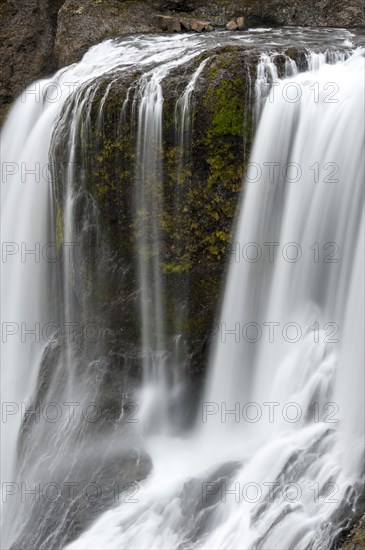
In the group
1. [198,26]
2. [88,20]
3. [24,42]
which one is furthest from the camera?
[24,42]

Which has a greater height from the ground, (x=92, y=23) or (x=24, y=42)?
(x=92, y=23)

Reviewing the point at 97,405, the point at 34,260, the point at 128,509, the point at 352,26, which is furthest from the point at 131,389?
the point at 352,26

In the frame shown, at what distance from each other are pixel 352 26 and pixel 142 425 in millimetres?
5874

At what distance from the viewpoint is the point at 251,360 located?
642 cm

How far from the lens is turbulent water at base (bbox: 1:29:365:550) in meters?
5.43

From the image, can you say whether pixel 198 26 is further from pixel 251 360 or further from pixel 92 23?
pixel 251 360

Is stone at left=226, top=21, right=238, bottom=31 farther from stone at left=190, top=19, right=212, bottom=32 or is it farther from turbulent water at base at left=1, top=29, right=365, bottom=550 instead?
turbulent water at base at left=1, top=29, right=365, bottom=550

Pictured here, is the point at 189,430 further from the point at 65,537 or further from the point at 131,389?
the point at 65,537

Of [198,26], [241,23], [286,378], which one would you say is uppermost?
[241,23]

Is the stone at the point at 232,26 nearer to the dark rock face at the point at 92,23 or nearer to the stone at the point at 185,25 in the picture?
the stone at the point at 185,25

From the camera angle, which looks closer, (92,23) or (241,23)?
(241,23)

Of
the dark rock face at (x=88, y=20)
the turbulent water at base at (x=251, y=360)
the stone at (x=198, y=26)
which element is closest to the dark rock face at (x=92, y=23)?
the dark rock face at (x=88, y=20)

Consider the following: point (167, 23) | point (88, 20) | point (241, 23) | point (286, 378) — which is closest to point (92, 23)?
point (88, 20)

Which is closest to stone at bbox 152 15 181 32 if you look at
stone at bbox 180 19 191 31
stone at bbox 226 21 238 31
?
stone at bbox 180 19 191 31
